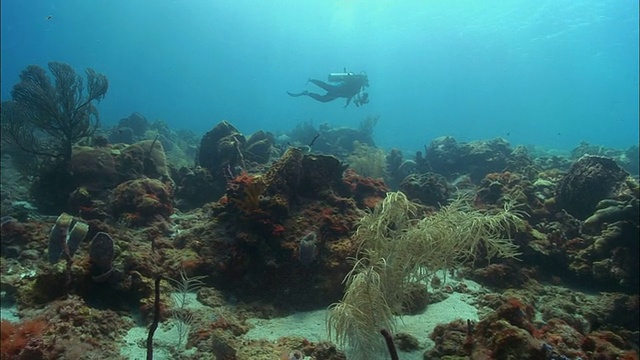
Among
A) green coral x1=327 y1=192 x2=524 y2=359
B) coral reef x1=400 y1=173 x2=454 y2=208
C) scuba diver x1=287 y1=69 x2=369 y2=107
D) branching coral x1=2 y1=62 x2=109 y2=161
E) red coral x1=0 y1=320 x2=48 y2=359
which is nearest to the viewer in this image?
red coral x1=0 y1=320 x2=48 y2=359

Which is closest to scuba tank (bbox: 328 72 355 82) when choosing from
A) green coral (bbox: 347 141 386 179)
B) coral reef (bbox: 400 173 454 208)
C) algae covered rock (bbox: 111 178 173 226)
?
green coral (bbox: 347 141 386 179)

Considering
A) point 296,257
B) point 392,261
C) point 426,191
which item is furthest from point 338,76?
point 392,261

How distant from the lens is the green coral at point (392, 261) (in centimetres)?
409

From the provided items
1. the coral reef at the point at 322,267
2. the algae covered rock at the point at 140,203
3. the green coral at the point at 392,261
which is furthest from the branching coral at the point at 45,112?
the green coral at the point at 392,261

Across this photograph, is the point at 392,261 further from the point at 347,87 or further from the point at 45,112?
the point at 347,87

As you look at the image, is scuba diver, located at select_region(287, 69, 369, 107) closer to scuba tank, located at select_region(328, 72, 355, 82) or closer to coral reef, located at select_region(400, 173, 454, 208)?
scuba tank, located at select_region(328, 72, 355, 82)

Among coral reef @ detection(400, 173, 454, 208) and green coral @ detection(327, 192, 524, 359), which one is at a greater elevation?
coral reef @ detection(400, 173, 454, 208)

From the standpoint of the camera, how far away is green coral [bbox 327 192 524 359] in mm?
4090

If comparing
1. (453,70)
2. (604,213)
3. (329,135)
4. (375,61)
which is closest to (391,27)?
(375,61)

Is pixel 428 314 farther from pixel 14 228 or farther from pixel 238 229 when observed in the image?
pixel 14 228

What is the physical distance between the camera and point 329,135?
28.8 meters

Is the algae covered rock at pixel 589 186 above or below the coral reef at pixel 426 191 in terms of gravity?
below

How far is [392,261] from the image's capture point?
4516mm

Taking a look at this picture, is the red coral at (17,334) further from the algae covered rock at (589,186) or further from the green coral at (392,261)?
the algae covered rock at (589,186)
